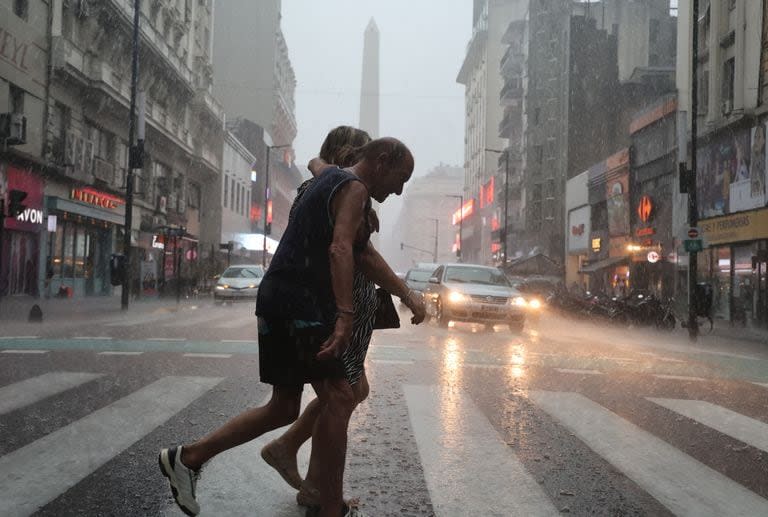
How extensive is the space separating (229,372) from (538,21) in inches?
2171

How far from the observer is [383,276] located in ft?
11.3

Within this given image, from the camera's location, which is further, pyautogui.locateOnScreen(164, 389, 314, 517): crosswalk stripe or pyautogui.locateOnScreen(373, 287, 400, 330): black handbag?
pyautogui.locateOnScreen(373, 287, 400, 330): black handbag

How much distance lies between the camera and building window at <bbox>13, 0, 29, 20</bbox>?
23.0 meters

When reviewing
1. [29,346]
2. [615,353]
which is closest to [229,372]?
[29,346]

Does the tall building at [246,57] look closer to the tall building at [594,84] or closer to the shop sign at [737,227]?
the tall building at [594,84]

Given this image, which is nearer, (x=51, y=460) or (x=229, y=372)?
(x=51, y=460)

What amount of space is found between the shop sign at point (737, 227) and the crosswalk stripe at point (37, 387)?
1706 centimetres

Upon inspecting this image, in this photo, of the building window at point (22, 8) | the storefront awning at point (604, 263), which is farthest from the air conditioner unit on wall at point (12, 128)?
the storefront awning at point (604, 263)

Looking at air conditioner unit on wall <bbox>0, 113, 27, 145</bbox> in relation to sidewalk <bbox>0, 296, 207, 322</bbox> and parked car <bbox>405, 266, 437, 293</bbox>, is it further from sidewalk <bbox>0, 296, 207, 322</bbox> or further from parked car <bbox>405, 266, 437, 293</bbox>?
parked car <bbox>405, 266, 437, 293</bbox>

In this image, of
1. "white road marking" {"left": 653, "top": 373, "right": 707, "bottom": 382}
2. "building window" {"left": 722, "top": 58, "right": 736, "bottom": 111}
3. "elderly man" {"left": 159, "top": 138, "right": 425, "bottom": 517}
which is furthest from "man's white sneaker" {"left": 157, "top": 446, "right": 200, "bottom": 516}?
"building window" {"left": 722, "top": 58, "right": 736, "bottom": 111}

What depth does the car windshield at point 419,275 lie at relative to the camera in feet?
87.3

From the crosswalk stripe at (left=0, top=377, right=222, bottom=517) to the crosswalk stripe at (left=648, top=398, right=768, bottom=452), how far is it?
3882 mm

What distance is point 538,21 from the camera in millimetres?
58188

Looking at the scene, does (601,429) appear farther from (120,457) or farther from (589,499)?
(120,457)
